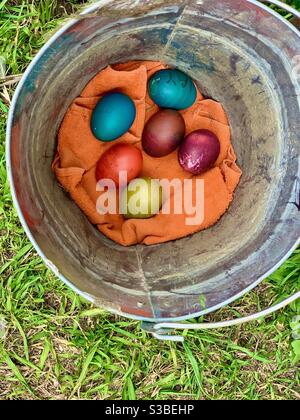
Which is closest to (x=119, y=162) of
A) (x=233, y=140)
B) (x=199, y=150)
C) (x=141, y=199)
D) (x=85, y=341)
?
(x=141, y=199)

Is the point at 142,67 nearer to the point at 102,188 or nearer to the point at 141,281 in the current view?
the point at 102,188

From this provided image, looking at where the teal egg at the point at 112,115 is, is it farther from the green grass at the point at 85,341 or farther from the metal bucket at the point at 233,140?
the green grass at the point at 85,341

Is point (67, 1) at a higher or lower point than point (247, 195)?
higher

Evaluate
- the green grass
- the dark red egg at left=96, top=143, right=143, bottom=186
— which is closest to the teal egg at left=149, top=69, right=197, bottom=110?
the dark red egg at left=96, top=143, right=143, bottom=186

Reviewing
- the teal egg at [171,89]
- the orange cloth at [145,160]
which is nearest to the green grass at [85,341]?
the orange cloth at [145,160]

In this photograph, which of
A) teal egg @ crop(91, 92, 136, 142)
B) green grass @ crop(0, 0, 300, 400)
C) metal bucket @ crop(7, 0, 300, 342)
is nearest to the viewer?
metal bucket @ crop(7, 0, 300, 342)

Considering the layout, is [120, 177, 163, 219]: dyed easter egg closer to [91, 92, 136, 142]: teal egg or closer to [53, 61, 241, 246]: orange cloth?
[53, 61, 241, 246]: orange cloth
